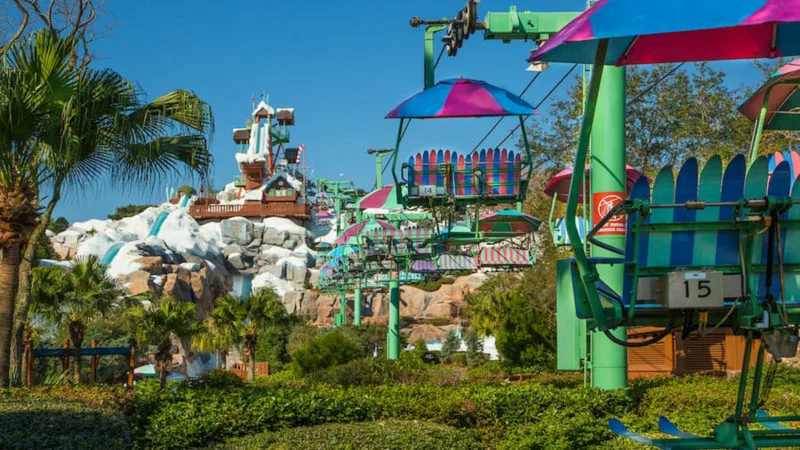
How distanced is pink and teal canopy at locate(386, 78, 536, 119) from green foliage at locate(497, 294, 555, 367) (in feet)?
54.0

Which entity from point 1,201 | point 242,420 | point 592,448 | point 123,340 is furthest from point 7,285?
point 123,340

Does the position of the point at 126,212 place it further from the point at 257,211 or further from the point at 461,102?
the point at 461,102

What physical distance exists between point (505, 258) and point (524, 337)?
6.96 metres

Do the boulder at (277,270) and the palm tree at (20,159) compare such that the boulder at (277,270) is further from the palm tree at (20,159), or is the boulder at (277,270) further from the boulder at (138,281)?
the palm tree at (20,159)

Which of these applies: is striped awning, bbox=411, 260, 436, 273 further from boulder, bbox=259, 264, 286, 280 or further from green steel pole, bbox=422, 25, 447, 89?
boulder, bbox=259, 264, 286, 280

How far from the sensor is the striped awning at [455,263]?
1010 inches

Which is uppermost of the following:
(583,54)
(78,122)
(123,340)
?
(78,122)

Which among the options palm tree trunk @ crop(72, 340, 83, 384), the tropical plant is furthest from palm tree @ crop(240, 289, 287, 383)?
palm tree trunk @ crop(72, 340, 83, 384)

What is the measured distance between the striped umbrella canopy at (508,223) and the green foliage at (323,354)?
14337 mm

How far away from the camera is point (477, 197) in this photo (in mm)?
14305

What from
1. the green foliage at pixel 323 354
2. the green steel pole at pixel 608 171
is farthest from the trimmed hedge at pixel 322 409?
the green foliage at pixel 323 354

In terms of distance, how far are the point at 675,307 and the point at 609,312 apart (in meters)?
0.39

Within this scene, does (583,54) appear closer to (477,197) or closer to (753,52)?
(753,52)

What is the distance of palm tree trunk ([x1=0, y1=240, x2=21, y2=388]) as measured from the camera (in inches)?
520
